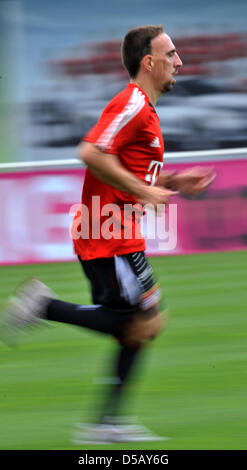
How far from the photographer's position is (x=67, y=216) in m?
10.3

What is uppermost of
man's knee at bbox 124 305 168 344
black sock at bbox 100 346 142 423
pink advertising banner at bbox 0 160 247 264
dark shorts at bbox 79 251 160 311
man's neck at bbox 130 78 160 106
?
pink advertising banner at bbox 0 160 247 264

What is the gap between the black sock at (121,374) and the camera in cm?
425

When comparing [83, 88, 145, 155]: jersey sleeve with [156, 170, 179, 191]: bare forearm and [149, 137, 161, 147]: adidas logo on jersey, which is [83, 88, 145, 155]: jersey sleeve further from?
[156, 170, 179, 191]: bare forearm

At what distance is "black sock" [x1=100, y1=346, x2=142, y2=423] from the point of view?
425 centimetres

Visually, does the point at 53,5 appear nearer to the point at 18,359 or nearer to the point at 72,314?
the point at 18,359

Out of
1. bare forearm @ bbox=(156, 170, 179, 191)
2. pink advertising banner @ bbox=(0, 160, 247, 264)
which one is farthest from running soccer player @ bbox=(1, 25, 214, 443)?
pink advertising banner @ bbox=(0, 160, 247, 264)

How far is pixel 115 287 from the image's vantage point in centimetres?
417

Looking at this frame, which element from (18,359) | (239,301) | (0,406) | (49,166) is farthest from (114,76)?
(0,406)

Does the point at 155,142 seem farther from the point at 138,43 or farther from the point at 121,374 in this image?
the point at 121,374

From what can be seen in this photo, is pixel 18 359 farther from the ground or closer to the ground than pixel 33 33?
closer to the ground

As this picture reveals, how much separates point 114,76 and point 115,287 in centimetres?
1165

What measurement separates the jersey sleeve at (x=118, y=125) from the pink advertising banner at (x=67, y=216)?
622cm

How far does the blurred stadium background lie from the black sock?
252 millimetres

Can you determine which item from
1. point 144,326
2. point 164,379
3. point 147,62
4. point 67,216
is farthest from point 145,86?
point 67,216
